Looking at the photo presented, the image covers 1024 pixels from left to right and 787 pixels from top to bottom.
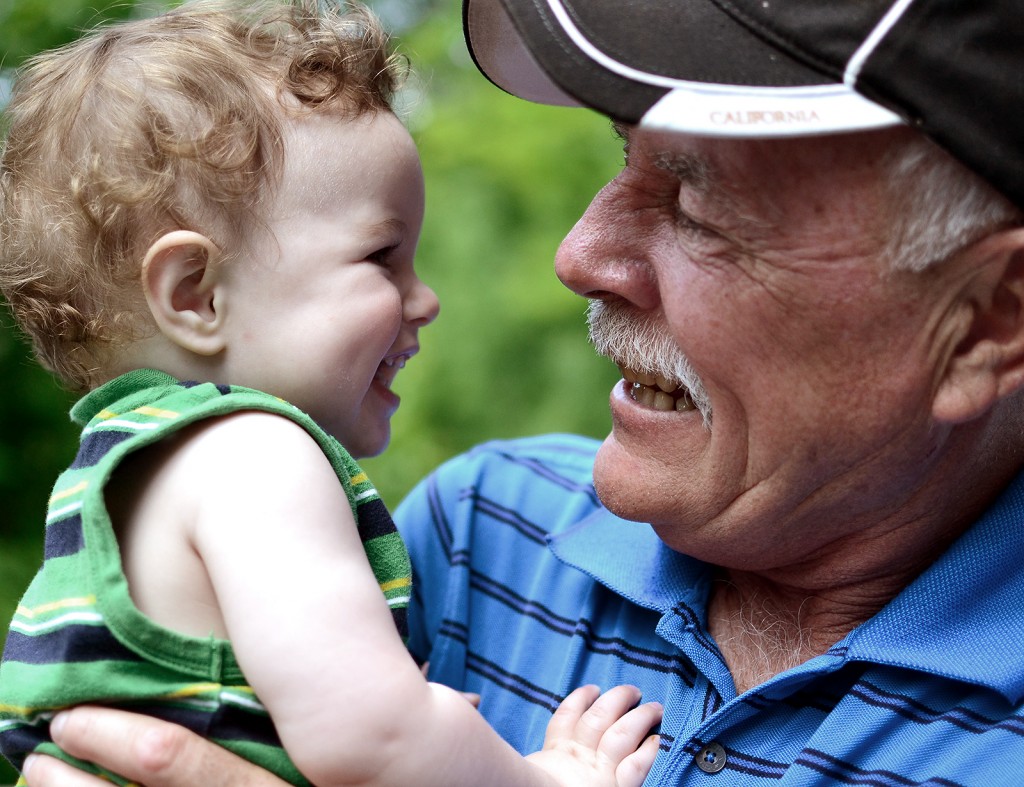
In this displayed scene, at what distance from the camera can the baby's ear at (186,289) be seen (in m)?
1.73

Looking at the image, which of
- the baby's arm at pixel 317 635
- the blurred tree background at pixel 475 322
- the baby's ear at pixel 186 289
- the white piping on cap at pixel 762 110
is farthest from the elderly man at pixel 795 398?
the blurred tree background at pixel 475 322

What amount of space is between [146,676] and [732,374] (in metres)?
0.93

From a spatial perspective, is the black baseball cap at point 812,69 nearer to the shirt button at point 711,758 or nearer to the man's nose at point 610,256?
the man's nose at point 610,256

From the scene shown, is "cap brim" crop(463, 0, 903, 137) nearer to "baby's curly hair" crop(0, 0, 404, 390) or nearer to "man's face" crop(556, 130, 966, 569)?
"man's face" crop(556, 130, 966, 569)

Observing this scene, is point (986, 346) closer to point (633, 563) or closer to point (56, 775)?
point (633, 563)

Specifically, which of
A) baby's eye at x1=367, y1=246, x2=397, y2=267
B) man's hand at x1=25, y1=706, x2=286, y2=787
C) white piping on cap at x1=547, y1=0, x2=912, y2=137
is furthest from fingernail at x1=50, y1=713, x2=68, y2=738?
white piping on cap at x1=547, y1=0, x2=912, y2=137

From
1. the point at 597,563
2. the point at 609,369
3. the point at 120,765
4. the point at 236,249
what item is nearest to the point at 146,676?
the point at 120,765

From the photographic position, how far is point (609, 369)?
13.0 feet

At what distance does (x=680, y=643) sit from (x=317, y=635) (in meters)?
0.67

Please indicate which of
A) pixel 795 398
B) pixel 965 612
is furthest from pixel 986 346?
pixel 965 612

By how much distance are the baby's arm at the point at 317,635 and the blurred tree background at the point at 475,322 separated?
2.41 m

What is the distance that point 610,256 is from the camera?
74.7 inches

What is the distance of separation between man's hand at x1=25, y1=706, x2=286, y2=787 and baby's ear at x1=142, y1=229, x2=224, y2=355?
1.82 feet

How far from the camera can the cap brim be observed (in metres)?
1.51
